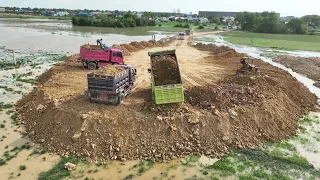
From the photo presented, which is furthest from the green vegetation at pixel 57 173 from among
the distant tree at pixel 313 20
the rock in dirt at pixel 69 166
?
the distant tree at pixel 313 20

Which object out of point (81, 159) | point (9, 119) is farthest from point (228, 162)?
point (9, 119)

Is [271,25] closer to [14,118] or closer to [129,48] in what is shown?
[129,48]

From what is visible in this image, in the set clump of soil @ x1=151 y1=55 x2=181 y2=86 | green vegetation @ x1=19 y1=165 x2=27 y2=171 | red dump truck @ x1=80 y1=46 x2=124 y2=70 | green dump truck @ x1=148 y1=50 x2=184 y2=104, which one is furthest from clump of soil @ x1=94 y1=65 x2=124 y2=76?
red dump truck @ x1=80 y1=46 x2=124 y2=70

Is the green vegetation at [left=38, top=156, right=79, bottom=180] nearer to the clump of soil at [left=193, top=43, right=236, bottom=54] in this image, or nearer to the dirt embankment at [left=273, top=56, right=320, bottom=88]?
the dirt embankment at [left=273, top=56, right=320, bottom=88]

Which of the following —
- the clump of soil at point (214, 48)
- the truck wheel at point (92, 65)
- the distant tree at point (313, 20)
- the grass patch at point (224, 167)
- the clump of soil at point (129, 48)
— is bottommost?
the grass patch at point (224, 167)

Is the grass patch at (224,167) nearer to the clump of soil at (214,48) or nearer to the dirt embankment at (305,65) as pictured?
the dirt embankment at (305,65)
